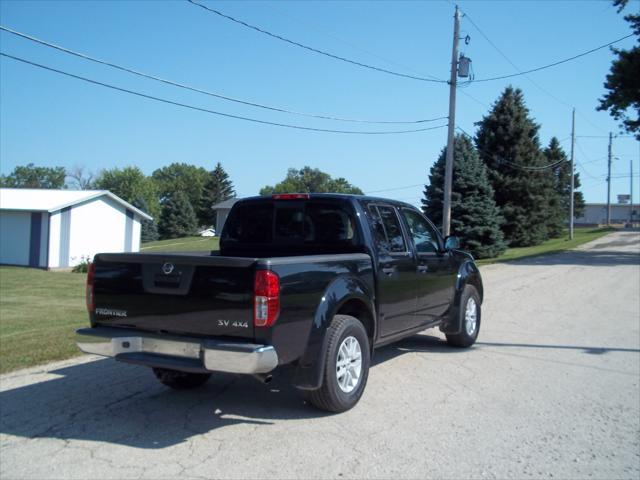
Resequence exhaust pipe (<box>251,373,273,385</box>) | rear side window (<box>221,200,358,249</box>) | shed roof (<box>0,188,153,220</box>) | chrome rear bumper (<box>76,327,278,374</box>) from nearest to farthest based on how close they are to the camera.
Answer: chrome rear bumper (<box>76,327,278,374</box>), exhaust pipe (<box>251,373,273,385</box>), rear side window (<box>221,200,358,249</box>), shed roof (<box>0,188,153,220</box>)

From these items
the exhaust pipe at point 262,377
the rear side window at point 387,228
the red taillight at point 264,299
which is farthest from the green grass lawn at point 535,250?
the red taillight at point 264,299

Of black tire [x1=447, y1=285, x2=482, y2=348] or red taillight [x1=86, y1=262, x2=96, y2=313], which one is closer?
red taillight [x1=86, y1=262, x2=96, y2=313]

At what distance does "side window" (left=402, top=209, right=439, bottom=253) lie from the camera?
6797 mm

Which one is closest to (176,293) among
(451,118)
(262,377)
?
A: (262,377)

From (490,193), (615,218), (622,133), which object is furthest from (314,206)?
(615,218)

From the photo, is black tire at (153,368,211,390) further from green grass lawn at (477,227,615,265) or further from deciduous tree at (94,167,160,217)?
deciduous tree at (94,167,160,217)

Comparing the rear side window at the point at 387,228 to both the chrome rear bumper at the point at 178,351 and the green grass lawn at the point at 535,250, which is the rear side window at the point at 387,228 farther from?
the green grass lawn at the point at 535,250

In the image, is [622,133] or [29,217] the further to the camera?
[622,133]

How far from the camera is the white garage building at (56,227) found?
30.1 m

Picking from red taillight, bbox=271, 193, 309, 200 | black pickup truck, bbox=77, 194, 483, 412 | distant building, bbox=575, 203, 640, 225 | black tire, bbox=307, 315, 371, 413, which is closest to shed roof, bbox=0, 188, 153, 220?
red taillight, bbox=271, 193, 309, 200

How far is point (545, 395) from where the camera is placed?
572 centimetres

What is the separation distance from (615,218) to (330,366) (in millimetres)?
140981

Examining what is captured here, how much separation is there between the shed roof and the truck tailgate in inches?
1074

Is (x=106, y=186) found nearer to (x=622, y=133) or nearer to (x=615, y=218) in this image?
(x=622, y=133)
